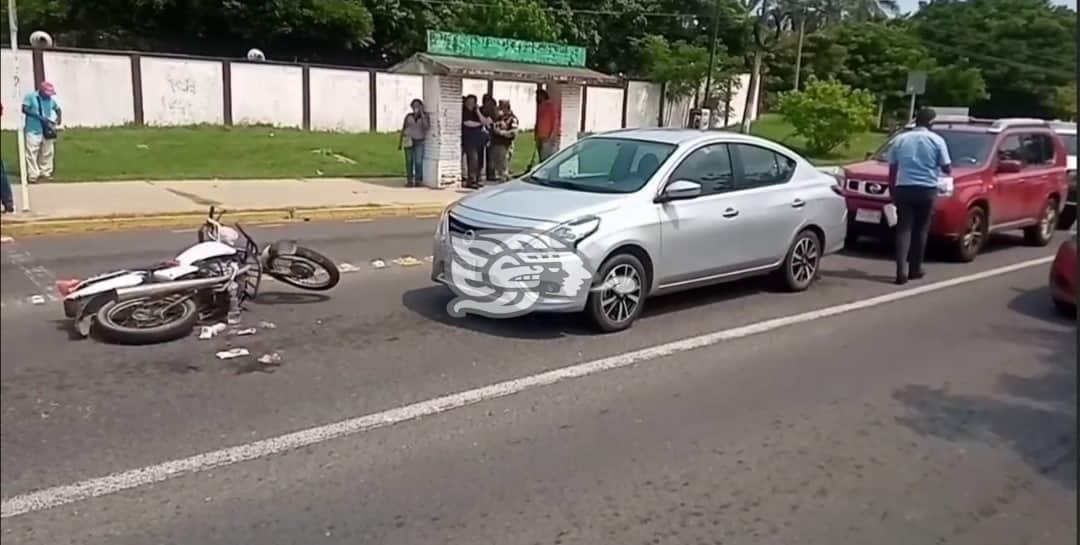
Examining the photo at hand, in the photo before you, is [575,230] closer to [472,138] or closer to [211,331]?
[211,331]

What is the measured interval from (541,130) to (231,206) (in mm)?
6498

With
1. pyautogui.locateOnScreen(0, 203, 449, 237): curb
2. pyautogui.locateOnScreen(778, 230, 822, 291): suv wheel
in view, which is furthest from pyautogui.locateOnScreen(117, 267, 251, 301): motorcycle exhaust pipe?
pyautogui.locateOnScreen(778, 230, 822, 291): suv wheel

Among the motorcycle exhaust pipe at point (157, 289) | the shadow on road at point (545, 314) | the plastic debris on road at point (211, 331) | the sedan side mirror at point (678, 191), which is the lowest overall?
the shadow on road at point (545, 314)

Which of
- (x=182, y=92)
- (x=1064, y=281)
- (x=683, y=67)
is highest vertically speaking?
(x=683, y=67)

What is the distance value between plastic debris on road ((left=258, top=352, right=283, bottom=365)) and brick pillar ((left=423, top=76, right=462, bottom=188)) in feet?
34.4

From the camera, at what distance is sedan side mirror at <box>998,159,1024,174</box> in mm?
10922

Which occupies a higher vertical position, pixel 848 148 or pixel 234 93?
→ pixel 234 93

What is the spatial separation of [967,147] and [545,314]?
6870 millimetres

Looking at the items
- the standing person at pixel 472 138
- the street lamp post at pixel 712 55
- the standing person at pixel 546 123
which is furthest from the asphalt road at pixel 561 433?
the standing person at pixel 546 123

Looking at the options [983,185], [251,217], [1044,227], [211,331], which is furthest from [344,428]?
[1044,227]

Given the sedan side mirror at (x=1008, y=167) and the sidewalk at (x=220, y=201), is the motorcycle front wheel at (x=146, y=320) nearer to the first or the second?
the sidewalk at (x=220, y=201)

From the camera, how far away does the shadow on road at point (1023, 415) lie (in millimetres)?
4797

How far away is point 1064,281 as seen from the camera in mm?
7863

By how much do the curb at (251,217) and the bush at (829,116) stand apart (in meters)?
17.0
